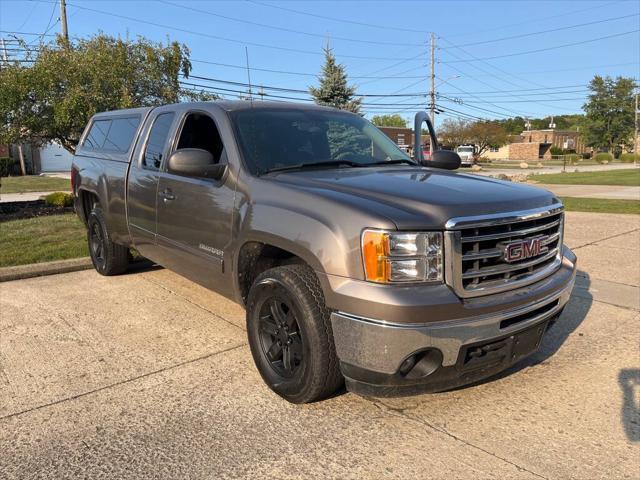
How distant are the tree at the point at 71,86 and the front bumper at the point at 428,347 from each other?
10.6 metres

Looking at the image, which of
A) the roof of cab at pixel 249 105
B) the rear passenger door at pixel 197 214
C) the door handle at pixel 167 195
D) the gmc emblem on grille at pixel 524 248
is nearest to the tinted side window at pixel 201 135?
the rear passenger door at pixel 197 214

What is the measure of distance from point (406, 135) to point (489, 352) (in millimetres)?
69940

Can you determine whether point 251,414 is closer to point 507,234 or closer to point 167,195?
point 507,234

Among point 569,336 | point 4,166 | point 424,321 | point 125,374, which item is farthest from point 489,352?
point 4,166

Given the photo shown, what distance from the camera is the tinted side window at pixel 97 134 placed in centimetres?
599

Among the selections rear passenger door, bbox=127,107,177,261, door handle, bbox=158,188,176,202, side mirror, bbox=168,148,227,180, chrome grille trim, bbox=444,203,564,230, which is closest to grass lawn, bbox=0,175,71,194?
rear passenger door, bbox=127,107,177,261

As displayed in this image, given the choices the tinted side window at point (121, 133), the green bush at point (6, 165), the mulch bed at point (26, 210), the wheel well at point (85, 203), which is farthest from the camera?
the green bush at point (6, 165)

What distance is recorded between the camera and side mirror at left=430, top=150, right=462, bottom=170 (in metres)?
4.70

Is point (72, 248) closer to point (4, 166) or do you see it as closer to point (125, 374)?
point (125, 374)

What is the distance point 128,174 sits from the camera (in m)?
4.98

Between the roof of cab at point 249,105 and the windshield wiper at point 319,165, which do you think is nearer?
the windshield wiper at point 319,165

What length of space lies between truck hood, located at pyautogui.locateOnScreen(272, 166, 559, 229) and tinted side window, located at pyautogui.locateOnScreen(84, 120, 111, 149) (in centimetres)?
342

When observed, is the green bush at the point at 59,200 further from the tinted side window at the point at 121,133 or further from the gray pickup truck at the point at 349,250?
the gray pickup truck at the point at 349,250

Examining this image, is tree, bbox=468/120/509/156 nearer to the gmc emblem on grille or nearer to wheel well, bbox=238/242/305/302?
the gmc emblem on grille
